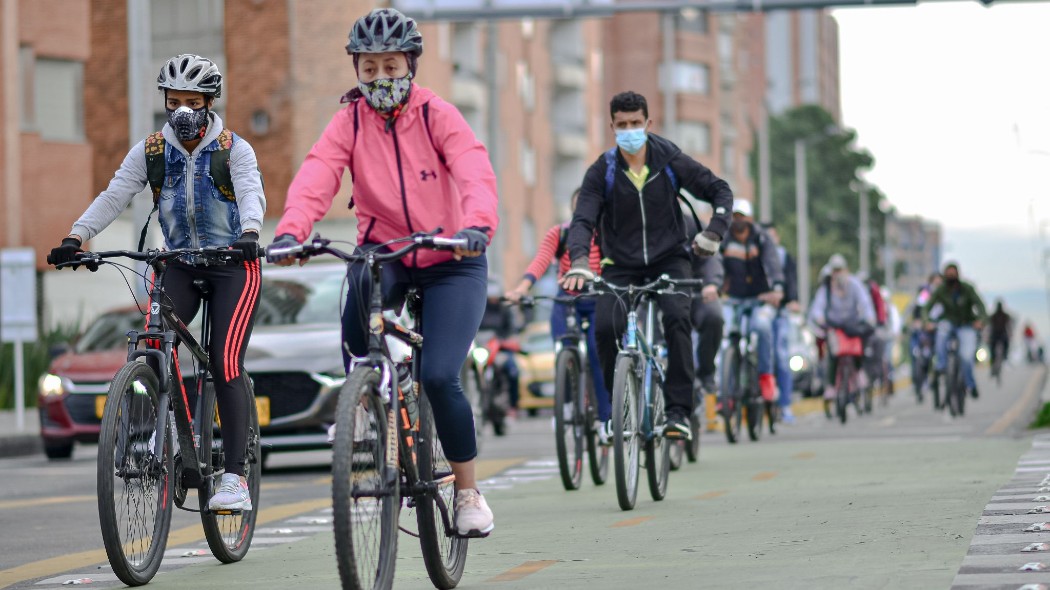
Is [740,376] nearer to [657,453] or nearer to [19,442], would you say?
[657,453]

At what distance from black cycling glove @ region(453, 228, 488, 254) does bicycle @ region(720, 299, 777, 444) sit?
10722 mm

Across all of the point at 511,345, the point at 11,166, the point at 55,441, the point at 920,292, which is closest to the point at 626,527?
the point at 55,441

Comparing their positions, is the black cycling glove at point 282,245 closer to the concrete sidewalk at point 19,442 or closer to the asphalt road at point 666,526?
the asphalt road at point 666,526

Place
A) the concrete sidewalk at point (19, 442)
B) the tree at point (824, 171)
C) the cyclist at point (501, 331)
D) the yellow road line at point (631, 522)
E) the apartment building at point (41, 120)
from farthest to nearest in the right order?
the tree at point (824, 171) → the apartment building at point (41, 120) → the cyclist at point (501, 331) → the concrete sidewalk at point (19, 442) → the yellow road line at point (631, 522)

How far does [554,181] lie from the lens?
7556 cm

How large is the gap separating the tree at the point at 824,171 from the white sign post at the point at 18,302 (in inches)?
3373

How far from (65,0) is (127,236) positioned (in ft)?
19.9

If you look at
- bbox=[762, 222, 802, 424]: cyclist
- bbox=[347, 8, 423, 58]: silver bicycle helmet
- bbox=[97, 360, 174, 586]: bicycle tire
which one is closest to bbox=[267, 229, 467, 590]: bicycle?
bbox=[347, 8, 423, 58]: silver bicycle helmet

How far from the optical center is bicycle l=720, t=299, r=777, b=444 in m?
17.3

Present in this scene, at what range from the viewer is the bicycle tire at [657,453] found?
10.8 metres

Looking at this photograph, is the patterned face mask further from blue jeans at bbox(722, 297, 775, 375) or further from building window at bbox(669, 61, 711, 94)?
building window at bbox(669, 61, 711, 94)

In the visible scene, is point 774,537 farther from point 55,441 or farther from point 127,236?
point 127,236

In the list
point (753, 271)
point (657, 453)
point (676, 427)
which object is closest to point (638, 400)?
point (657, 453)

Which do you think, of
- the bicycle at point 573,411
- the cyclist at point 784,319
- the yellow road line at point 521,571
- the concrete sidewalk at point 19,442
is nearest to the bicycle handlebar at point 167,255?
the yellow road line at point 521,571
